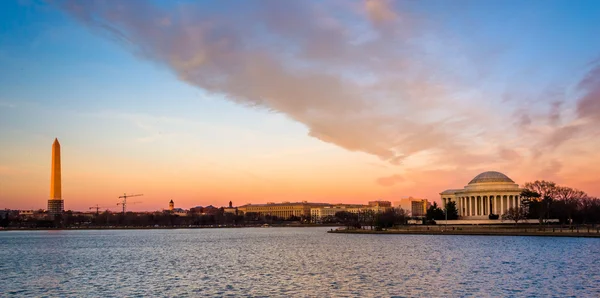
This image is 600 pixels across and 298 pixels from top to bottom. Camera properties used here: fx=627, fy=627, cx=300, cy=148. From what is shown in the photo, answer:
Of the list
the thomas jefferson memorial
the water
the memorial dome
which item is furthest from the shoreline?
the memorial dome

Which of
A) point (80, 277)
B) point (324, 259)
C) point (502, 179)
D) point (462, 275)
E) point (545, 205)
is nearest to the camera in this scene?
point (462, 275)

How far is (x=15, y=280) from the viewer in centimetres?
4606

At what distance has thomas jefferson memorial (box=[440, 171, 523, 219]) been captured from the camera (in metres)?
155

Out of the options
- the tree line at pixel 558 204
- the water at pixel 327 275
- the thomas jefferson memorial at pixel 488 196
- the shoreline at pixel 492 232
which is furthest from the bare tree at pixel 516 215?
the water at pixel 327 275

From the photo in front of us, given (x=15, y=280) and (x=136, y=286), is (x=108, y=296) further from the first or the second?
(x=15, y=280)

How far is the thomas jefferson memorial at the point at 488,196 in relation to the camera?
155000mm

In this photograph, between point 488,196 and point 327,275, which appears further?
point 488,196

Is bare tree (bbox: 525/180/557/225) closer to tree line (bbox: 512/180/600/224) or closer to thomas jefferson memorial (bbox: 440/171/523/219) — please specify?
tree line (bbox: 512/180/600/224)

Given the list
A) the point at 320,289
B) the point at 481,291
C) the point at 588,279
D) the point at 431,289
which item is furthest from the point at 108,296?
the point at 588,279

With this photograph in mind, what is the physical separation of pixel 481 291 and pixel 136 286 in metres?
21.3

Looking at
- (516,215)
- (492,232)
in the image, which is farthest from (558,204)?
(492,232)

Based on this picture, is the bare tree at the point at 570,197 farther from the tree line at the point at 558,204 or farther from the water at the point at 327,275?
the water at the point at 327,275

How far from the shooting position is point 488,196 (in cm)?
15700

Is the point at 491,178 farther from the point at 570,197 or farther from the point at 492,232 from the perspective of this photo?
the point at 492,232
